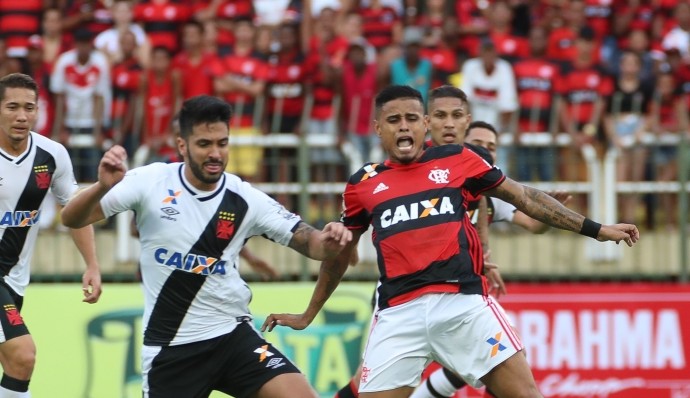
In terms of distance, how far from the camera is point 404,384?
23.6ft

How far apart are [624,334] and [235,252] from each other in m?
5.54

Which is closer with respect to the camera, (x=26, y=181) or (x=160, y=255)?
(x=160, y=255)

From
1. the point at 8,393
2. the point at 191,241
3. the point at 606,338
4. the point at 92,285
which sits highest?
the point at 191,241

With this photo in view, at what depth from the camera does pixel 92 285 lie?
813cm

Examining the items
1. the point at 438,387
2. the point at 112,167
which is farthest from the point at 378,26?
the point at 112,167

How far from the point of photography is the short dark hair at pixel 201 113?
699cm

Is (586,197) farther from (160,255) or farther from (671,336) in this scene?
(160,255)

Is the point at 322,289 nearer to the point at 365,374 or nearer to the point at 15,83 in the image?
the point at 365,374

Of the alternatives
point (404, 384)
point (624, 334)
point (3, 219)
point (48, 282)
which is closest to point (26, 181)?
point (3, 219)

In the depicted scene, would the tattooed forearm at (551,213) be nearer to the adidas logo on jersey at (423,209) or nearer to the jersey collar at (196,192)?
the adidas logo on jersey at (423,209)

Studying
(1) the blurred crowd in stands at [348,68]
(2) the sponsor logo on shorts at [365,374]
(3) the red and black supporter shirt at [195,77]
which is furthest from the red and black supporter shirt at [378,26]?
(2) the sponsor logo on shorts at [365,374]

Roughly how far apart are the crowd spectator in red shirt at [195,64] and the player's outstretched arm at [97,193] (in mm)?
6927

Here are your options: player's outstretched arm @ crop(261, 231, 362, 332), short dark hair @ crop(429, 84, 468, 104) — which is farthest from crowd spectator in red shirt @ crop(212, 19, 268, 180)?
player's outstretched arm @ crop(261, 231, 362, 332)

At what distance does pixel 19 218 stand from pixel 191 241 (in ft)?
5.60
